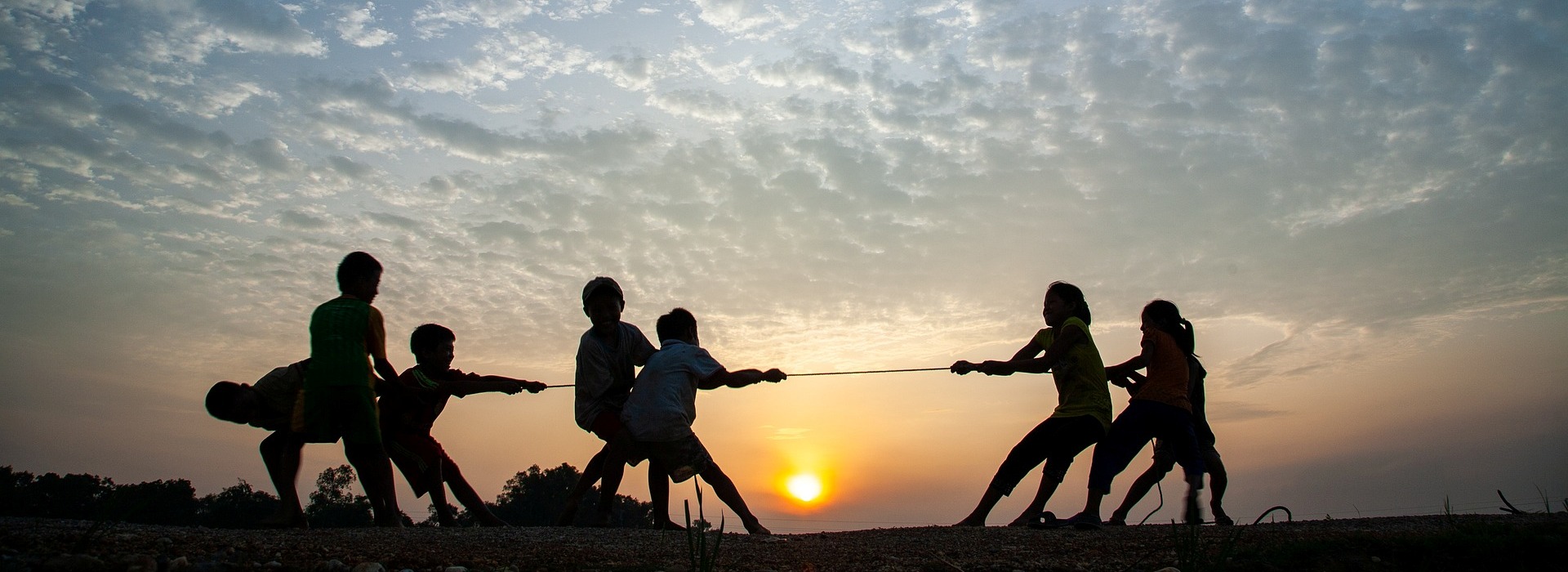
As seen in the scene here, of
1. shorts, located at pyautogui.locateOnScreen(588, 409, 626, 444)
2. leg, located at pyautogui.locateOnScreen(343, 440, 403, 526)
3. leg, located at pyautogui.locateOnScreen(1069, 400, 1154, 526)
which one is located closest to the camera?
leg, located at pyautogui.locateOnScreen(343, 440, 403, 526)

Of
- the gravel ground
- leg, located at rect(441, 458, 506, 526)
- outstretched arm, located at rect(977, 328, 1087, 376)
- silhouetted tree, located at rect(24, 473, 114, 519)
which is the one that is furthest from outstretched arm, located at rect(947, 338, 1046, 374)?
silhouetted tree, located at rect(24, 473, 114, 519)

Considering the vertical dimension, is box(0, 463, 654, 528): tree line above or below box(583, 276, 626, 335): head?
below

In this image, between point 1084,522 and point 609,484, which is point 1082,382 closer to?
point 1084,522

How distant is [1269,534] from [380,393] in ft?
19.4

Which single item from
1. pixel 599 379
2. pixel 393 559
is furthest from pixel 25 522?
pixel 599 379

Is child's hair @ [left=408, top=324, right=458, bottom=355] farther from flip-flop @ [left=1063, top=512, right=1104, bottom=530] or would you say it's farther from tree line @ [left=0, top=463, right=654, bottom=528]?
flip-flop @ [left=1063, top=512, right=1104, bottom=530]

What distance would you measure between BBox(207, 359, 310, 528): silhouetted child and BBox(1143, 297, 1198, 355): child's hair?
6.21m

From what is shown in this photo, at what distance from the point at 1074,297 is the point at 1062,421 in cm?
103

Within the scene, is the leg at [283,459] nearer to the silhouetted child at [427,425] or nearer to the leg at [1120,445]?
the silhouetted child at [427,425]

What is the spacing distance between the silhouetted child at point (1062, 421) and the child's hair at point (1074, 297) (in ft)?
0.37

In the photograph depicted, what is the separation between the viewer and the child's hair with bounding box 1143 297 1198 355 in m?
7.08

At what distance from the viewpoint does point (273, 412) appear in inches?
244

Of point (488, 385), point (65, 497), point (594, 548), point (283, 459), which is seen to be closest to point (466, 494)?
point (488, 385)

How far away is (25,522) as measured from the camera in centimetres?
447
